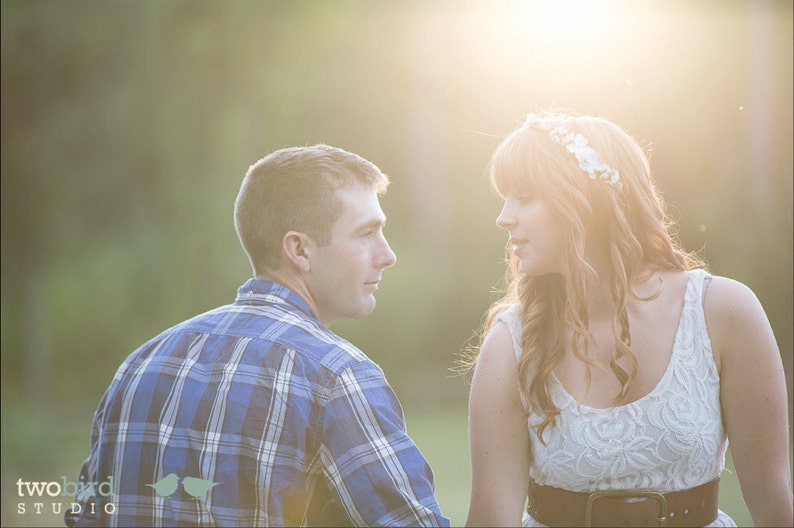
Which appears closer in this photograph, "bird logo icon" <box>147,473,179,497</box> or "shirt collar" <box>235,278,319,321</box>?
"bird logo icon" <box>147,473,179,497</box>

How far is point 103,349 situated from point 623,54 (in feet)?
16.4

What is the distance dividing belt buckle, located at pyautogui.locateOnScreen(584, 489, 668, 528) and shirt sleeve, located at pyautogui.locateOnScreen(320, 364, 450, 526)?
44 centimetres

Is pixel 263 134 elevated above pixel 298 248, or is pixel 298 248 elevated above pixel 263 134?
pixel 263 134

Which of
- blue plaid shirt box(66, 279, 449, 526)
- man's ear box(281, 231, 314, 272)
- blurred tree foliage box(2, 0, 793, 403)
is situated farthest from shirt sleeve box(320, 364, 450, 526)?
blurred tree foliage box(2, 0, 793, 403)

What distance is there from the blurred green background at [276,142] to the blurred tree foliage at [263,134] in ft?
0.06

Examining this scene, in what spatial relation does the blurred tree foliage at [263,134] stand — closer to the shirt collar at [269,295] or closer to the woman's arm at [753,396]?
the woman's arm at [753,396]

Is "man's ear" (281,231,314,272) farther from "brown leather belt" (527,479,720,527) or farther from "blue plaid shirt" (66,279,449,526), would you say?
"brown leather belt" (527,479,720,527)

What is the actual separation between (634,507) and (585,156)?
635mm

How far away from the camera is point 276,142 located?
7.16 m

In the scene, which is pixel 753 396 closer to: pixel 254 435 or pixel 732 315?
pixel 732 315

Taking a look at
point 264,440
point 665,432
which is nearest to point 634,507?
point 665,432

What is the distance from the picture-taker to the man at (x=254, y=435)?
1270mm

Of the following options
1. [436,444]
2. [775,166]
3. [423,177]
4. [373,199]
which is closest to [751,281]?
[775,166]

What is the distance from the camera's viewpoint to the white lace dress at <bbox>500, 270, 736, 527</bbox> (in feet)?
5.18
